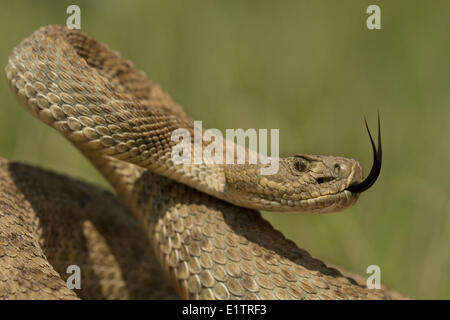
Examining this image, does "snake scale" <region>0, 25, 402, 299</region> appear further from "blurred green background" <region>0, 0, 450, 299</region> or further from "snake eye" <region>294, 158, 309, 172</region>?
"blurred green background" <region>0, 0, 450, 299</region>

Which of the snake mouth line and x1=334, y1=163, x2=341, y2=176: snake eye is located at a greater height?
x1=334, y1=163, x2=341, y2=176: snake eye

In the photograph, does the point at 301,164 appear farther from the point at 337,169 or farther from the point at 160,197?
the point at 160,197

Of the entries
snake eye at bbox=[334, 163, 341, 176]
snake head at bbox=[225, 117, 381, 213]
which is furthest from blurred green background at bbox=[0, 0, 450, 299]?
snake eye at bbox=[334, 163, 341, 176]

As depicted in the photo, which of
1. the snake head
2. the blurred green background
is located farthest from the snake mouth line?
the blurred green background

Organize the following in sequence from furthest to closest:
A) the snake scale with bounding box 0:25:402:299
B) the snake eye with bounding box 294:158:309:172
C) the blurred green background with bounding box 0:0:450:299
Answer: the blurred green background with bounding box 0:0:450:299 < the snake eye with bounding box 294:158:309:172 < the snake scale with bounding box 0:25:402:299

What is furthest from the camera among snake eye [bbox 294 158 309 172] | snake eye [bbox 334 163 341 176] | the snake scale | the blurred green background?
the blurred green background

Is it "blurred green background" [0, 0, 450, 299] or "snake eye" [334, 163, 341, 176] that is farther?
"blurred green background" [0, 0, 450, 299]

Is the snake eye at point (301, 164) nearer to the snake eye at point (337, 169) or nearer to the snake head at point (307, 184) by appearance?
the snake head at point (307, 184)
